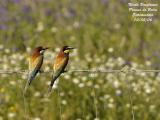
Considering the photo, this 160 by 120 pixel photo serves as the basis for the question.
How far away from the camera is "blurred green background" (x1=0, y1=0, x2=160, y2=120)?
4.47 m

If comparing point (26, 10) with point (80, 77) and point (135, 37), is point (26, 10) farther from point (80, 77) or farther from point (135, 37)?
point (80, 77)

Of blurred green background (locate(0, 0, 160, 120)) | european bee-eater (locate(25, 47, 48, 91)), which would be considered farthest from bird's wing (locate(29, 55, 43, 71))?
blurred green background (locate(0, 0, 160, 120))

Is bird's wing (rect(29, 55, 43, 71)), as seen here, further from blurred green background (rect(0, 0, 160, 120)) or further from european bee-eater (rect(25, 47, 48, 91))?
blurred green background (rect(0, 0, 160, 120))

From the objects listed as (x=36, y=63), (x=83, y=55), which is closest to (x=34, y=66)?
(x=36, y=63)

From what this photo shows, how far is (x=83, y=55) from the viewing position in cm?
566

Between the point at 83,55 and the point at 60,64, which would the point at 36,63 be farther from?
the point at 83,55

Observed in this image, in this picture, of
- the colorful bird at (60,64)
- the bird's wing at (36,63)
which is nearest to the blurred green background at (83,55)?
the colorful bird at (60,64)

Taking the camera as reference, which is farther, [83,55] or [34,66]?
[83,55]

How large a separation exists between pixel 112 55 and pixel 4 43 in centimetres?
102

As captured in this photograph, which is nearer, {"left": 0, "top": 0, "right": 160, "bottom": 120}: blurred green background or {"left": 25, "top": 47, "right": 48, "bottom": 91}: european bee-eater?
{"left": 25, "top": 47, "right": 48, "bottom": 91}: european bee-eater

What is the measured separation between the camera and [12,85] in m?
4.64

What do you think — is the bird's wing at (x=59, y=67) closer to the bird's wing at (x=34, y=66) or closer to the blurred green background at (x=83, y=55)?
the bird's wing at (x=34, y=66)

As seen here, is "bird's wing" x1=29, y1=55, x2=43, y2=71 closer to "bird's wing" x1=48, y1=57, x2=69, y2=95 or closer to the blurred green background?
"bird's wing" x1=48, y1=57, x2=69, y2=95

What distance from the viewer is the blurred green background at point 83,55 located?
4.47 metres
